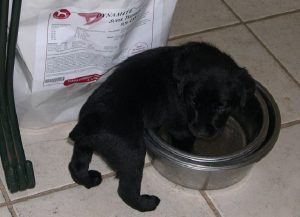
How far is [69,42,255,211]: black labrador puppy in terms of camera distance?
143 centimetres

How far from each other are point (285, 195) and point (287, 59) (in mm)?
614

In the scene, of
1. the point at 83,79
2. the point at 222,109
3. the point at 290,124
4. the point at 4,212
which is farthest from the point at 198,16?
the point at 4,212

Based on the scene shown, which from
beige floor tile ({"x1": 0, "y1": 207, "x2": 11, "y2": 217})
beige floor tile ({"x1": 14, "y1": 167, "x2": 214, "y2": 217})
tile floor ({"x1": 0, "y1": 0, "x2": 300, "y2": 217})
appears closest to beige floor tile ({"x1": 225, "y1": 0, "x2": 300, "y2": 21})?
tile floor ({"x1": 0, "y1": 0, "x2": 300, "y2": 217})

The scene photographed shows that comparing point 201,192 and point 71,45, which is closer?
point 71,45

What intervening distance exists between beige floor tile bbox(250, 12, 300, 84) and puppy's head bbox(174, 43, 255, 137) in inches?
24.8

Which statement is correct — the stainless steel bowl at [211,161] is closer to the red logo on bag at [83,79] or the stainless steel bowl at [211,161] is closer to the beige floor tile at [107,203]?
the beige floor tile at [107,203]

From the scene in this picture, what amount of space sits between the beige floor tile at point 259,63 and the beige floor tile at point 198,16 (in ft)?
0.16

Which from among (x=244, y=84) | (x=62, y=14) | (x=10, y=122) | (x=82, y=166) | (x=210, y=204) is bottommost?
(x=210, y=204)

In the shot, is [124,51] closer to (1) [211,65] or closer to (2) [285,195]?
(1) [211,65]

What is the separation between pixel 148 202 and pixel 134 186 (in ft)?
0.31

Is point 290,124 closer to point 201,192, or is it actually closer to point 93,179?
point 201,192

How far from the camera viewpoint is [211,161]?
1529mm

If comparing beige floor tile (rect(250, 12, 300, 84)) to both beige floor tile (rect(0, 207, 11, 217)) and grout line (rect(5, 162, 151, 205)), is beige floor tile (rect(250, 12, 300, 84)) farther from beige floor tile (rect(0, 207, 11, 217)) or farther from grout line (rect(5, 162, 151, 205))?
beige floor tile (rect(0, 207, 11, 217))

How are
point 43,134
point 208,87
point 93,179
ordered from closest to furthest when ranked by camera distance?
point 208,87 → point 93,179 → point 43,134
